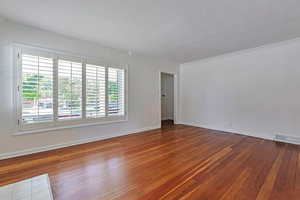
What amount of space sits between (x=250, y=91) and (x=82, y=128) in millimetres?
4236

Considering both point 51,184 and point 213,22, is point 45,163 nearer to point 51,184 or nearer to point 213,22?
point 51,184

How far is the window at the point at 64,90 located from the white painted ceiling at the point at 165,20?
1.91ft

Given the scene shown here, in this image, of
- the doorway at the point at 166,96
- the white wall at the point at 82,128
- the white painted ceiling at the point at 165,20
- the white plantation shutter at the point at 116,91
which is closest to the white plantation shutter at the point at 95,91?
the white plantation shutter at the point at 116,91

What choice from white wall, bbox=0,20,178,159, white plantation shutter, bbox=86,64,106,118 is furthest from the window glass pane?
white wall, bbox=0,20,178,159

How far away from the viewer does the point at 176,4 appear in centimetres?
190

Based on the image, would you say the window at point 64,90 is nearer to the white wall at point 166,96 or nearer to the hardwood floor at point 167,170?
the hardwood floor at point 167,170

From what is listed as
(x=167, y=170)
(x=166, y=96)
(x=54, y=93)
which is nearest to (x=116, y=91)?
(x=54, y=93)

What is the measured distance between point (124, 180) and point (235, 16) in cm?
281

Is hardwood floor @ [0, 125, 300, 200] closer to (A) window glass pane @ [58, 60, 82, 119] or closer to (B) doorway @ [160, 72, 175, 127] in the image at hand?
(A) window glass pane @ [58, 60, 82, 119]

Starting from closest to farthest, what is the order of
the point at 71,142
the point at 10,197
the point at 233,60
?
the point at 10,197, the point at 71,142, the point at 233,60

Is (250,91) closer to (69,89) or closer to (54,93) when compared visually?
(69,89)

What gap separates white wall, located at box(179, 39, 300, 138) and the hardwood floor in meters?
0.69

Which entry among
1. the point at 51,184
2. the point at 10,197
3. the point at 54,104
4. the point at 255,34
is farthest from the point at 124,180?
the point at 255,34

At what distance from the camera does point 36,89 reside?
261cm
